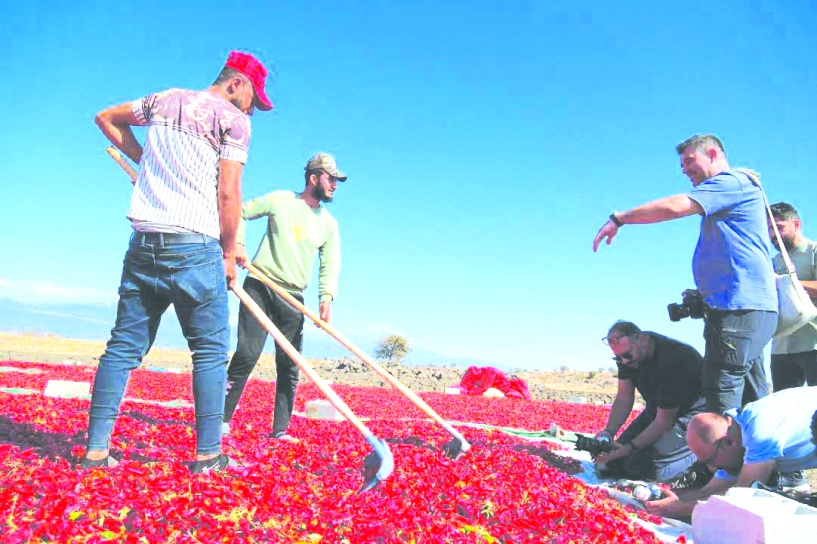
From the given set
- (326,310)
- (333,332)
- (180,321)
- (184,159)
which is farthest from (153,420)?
(184,159)

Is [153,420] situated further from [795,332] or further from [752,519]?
[795,332]

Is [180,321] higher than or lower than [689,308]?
lower

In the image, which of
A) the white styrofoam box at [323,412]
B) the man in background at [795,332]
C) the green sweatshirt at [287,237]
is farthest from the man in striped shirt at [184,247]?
the man in background at [795,332]

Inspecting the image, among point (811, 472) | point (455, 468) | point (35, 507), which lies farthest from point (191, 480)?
point (811, 472)

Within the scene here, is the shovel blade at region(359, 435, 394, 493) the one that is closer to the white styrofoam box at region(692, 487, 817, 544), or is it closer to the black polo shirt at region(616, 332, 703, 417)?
the white styrofoam box at region(692, 487, 817, 544)

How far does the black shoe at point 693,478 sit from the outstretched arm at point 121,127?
428 centimetres

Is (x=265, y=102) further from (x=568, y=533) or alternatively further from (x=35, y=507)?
(x=568, y=533)

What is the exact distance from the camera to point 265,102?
358 cm

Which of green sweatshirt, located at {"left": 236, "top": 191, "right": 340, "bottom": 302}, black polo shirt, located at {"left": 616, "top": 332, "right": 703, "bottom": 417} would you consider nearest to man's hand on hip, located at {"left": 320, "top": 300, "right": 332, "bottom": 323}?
green sweatshirt, located at {"left": 236, "top": 191, "right": 340, "bottom": 302}

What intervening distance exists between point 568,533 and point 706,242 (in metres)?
2.27

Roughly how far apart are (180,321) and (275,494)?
1017 millimetres

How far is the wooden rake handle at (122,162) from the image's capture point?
3.81 metres

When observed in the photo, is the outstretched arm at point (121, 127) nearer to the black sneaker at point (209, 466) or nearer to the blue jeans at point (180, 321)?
the blue jeans at point (180, 321)

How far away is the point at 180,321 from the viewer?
3.11 m
